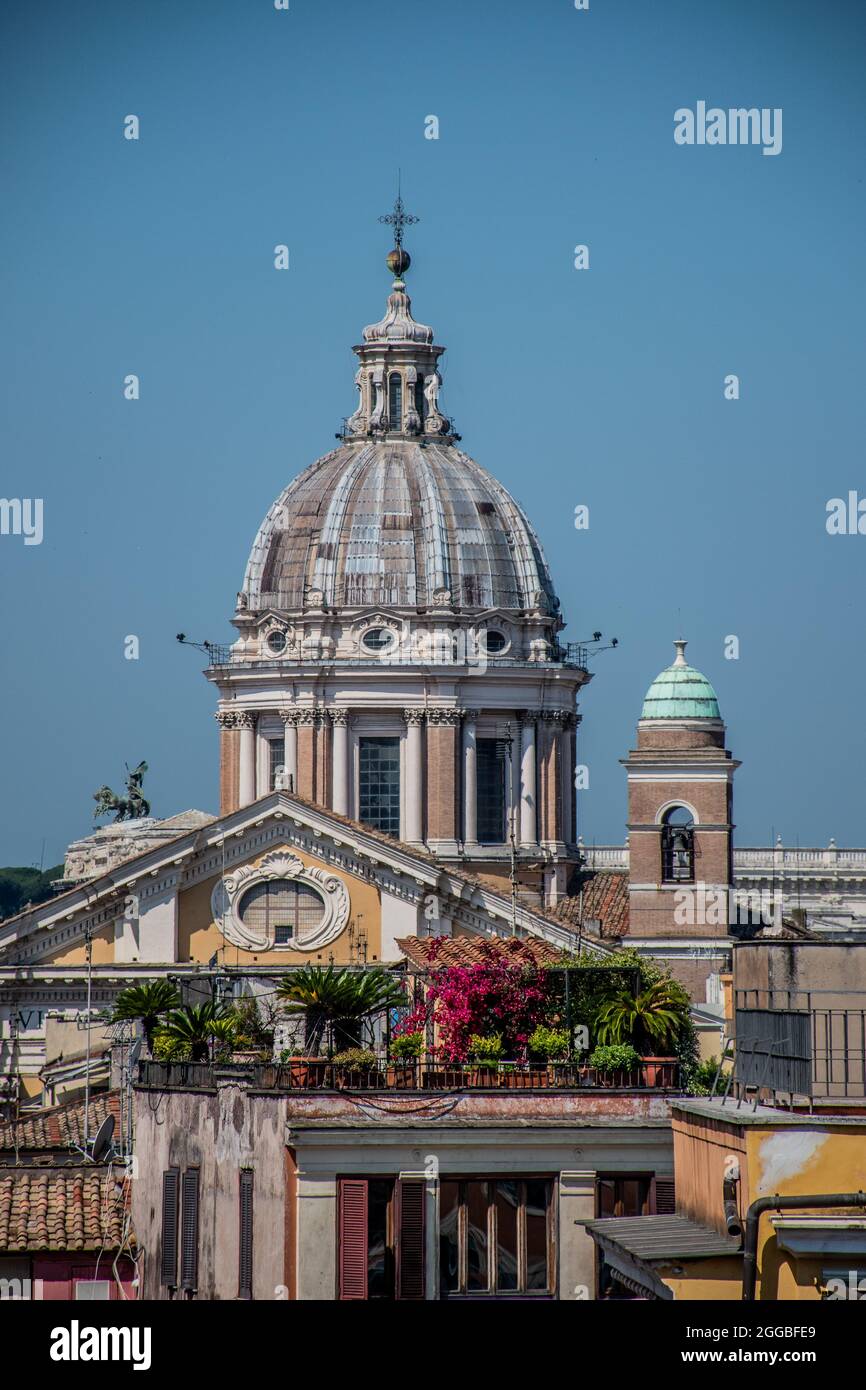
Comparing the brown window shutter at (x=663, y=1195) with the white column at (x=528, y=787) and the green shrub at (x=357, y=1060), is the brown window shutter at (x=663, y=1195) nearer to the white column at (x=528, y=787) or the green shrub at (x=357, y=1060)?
the green shrub at (x=357, y=1060)

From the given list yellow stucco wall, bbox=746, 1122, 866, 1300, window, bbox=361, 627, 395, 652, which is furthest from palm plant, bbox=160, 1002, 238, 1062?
window, bbox=361, 627, 395, 652

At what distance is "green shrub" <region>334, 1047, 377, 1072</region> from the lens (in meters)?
48.1

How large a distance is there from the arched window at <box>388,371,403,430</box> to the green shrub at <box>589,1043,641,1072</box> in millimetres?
79660

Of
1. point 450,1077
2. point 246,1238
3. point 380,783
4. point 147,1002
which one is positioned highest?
point 380,783

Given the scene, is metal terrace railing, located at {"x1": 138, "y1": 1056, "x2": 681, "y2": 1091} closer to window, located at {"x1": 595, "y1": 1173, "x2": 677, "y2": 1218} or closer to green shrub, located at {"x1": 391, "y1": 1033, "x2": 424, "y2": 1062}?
green shrub, located at {"x1": 391, "y1": 1033, "x2": 424, "y2": 1062}

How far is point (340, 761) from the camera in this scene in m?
121

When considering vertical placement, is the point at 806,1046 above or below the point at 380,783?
below

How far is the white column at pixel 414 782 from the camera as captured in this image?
120 meters

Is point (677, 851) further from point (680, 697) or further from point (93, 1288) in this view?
point (93, 1288)

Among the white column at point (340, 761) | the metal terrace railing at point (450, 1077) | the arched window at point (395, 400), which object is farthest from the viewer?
the arched window at point (395, 400)

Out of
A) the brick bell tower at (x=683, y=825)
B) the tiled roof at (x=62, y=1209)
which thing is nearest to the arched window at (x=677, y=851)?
the brick bell tower at (x=683, y=825)

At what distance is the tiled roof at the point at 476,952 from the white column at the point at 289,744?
40.0m

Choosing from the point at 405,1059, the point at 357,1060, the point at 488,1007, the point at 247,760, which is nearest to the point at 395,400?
the point at 247,760

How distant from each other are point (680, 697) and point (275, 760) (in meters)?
23.8
